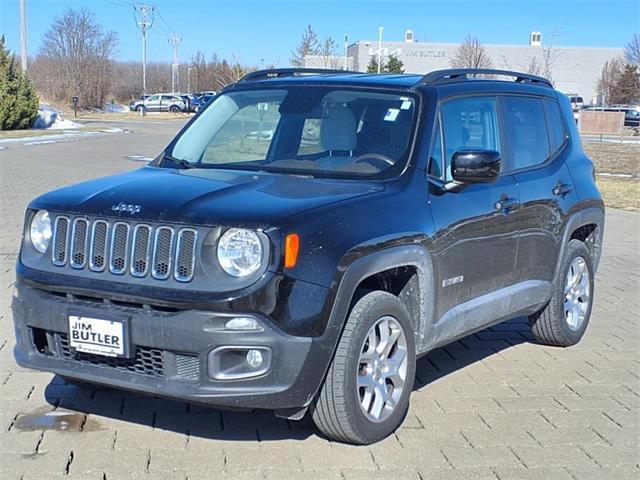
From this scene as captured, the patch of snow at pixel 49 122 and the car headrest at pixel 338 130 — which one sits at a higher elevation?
the car headrest at pixel 338 130

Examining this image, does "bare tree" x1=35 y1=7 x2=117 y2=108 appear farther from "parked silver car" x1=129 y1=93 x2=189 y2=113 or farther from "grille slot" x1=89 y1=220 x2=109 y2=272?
"grille slot" x1=89 y1=220 x2=109 y2=272

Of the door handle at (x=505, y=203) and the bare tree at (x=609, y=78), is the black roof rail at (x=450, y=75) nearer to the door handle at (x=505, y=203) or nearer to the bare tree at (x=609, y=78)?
A: the door handle at (x=505, y=203)

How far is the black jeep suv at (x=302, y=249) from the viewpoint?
12.6 feet

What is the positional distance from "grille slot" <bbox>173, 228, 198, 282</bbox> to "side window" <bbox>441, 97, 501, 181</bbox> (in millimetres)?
1774

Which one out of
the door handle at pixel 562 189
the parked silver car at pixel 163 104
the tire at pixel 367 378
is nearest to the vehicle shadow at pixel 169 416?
the tire at pixel 367 378

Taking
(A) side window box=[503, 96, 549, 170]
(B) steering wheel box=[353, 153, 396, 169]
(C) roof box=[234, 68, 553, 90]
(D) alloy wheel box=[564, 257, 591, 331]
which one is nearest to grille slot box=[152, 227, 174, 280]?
(B) steering wheel box=[353, 153, 396, 169]

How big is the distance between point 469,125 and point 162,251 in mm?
2349

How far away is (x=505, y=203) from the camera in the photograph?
17.7ft

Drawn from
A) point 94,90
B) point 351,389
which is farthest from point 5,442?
point 94,90

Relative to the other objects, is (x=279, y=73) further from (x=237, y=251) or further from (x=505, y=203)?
(x=237, y=251)

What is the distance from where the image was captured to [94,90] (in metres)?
64.9

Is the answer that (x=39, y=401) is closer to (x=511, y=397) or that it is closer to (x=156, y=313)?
(x=156, y=313)

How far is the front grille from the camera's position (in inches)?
153

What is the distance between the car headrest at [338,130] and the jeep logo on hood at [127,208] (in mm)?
1442
